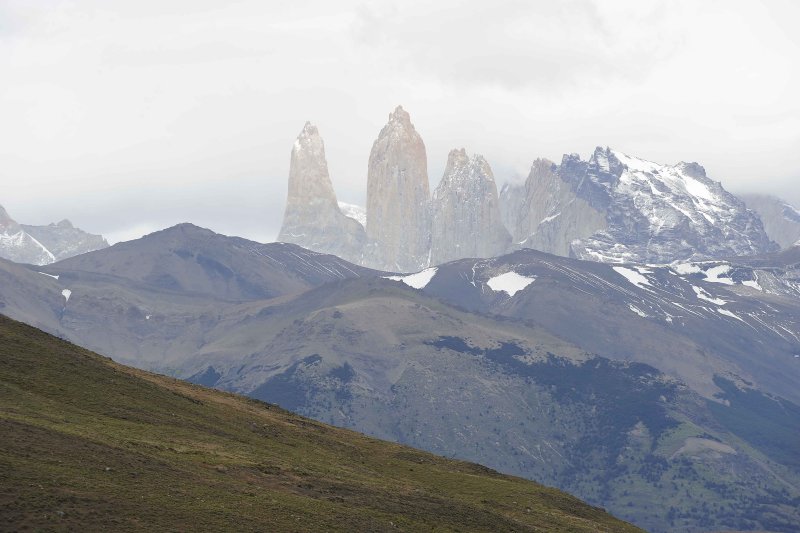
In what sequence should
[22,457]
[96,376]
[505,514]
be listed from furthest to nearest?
[96,376] → [505,514] → [22,457]

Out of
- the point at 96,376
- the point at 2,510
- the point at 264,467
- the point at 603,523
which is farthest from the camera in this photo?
the point at 603,523

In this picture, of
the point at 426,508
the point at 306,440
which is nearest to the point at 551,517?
the point at 426,508

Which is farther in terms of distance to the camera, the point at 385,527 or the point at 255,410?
the point at 255,410

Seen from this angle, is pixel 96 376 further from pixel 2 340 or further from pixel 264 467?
pixel 264 467

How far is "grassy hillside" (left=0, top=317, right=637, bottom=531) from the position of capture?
10562cm

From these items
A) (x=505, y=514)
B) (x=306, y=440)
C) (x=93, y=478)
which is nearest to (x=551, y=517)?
(x=505, y=514)

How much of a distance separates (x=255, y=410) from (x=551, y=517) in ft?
176

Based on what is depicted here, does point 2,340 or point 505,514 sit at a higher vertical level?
point 2,340

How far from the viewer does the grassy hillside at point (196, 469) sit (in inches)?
4158

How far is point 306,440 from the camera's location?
17250 cm

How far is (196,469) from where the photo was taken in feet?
417

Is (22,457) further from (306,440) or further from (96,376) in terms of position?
(306,440)

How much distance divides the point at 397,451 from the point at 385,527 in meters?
61.7

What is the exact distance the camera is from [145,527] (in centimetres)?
10106
